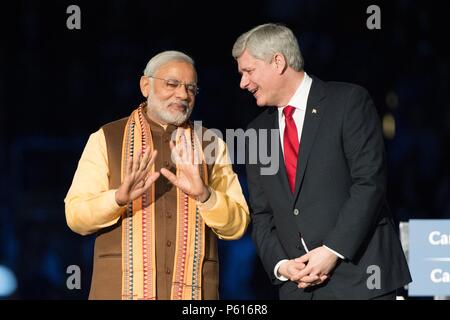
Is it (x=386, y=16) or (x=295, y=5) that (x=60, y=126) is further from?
(x=386, y=16)

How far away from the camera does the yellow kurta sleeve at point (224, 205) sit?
430 cm

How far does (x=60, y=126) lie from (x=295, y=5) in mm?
1849

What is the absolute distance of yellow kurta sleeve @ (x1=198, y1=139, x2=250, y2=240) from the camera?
430 centimetres

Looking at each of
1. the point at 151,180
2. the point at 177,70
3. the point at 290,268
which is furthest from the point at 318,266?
the point at 177,70

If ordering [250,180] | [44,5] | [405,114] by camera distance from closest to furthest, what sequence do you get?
[250,180], [44,5], [405,114]

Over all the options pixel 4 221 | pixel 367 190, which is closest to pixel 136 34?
pixel 4 221

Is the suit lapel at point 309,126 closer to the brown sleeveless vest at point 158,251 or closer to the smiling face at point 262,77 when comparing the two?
the smiling face at point 262,77

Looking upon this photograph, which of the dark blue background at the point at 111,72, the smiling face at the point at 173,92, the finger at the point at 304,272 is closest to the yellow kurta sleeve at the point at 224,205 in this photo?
the smiling face at the point at 173,92

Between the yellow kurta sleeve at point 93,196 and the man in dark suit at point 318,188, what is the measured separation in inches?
24.7

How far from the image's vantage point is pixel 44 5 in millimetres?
7324

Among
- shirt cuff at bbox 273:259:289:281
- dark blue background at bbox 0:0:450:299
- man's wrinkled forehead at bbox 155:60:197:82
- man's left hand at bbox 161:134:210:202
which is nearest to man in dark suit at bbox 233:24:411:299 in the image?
shirt cuff at bbox 273:259:289:281

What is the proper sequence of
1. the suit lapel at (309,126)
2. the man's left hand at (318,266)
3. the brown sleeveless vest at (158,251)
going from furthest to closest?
the brown sleeveless vest at (158,251) < the suit lapel at (309,126) < the man's left hand at (318,266)

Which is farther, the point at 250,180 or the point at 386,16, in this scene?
the point at 386,16

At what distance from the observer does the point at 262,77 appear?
442 cm
